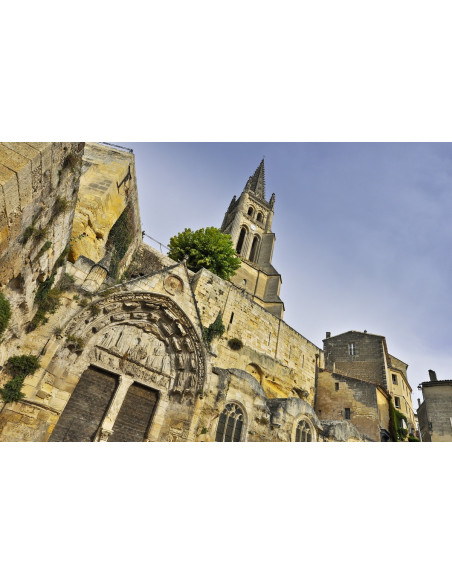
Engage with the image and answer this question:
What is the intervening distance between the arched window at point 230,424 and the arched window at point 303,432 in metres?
2.29

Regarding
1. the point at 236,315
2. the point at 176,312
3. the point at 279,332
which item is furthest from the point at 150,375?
the point at 279,332

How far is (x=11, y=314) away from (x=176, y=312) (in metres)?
4.97

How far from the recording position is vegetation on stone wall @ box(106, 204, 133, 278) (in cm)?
1129

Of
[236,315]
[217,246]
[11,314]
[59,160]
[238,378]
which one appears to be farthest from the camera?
[217,246]

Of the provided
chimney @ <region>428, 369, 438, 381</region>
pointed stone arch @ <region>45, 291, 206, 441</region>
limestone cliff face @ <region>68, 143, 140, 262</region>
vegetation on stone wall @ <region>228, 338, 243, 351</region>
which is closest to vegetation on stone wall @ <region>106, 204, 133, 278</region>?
limestone cliff face @ <region>68, 143, 140, 262</region>

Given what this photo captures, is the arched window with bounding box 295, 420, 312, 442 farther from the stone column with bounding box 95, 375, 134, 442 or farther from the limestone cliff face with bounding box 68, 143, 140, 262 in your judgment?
the limestone cliff face with bounding box 68, 143, 140, 262

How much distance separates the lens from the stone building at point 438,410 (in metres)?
17.5

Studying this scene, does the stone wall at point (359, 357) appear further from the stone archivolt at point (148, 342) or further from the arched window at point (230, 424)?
the stone archivolt at point (148, 342)

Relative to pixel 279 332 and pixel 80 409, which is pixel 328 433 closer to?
pixel 279 332

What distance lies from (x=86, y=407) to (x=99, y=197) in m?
6.35

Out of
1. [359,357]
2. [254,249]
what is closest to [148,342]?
[359,357]

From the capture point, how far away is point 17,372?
23.0 feet

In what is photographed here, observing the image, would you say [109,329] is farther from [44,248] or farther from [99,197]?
[99,197]

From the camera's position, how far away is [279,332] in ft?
57.1
